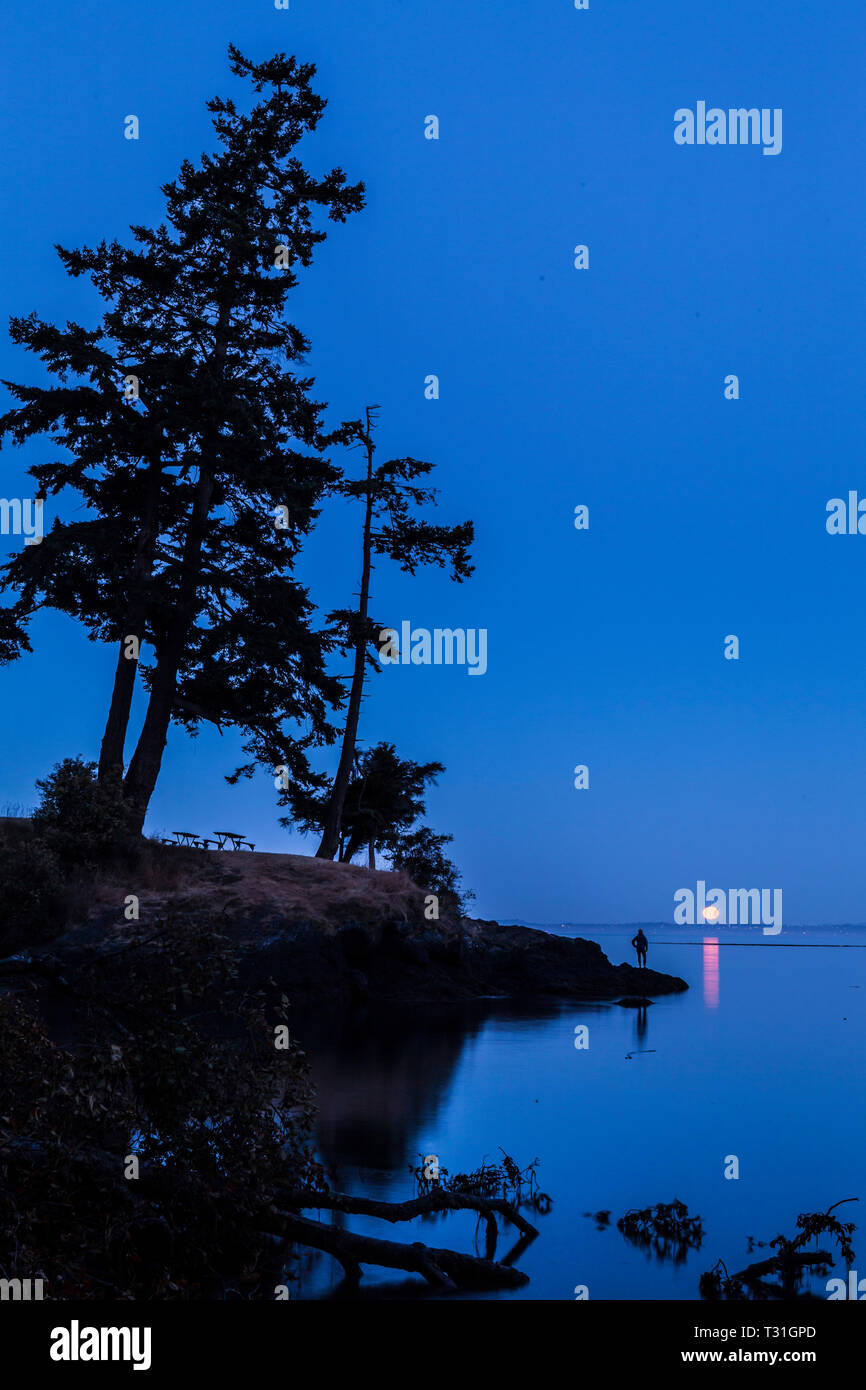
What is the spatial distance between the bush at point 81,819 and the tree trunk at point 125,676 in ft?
5.87

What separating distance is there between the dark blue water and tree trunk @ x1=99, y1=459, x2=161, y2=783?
41.7 feet

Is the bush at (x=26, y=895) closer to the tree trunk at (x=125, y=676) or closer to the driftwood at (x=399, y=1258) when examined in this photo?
the tree trunk at (x=125, y=676)

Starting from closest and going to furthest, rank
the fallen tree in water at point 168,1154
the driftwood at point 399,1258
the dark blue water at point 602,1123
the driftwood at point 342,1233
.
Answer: the fallen tree in water at point 168,1154
the driftwood at point 342,1233
the driftwood at point 399,1258
the dark blue water at point 602,1123

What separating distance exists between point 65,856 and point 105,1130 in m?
24.9

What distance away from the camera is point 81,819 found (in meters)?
31.6

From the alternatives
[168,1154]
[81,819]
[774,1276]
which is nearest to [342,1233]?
[168,1154]

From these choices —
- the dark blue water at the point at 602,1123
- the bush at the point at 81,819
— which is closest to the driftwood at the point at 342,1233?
the dark blue water at the point at 602,1123

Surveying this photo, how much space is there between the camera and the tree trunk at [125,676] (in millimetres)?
34438

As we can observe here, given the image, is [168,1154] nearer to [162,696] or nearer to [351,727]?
[162,696]

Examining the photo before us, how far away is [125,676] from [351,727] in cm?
979

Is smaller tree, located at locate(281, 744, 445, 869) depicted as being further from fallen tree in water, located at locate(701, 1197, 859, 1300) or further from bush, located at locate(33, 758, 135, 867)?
fallen tree in water, located at locate(701, 1197, 859, 1300)

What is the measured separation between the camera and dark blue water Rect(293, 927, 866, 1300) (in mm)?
9844

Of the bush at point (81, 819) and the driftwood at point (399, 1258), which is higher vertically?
the bush at point (81, 819)

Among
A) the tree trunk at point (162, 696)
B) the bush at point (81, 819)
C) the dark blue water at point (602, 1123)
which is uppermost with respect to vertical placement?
the tree trunk at point (162, 696)
